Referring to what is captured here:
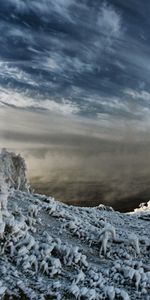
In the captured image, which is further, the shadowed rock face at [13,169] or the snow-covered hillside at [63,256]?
the shadowed rock face at [13,169]

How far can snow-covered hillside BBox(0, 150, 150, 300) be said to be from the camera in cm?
3909

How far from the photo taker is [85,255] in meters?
50.6

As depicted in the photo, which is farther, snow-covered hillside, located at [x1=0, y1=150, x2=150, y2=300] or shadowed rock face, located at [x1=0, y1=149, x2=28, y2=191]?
shadowed rock face, located at [x1=0, y1=149, x2=28, y2=191]

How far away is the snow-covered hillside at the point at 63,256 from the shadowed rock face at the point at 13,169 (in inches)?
Answer: 25.4

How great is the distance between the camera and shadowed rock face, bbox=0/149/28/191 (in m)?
→ 68.1

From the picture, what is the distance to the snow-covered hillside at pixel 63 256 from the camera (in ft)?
128

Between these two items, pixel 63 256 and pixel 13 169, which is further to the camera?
pixel 13 169

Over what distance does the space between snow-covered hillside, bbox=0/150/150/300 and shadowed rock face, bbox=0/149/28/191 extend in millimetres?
644

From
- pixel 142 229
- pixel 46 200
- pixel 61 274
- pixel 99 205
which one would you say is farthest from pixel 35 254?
pixel 99 205

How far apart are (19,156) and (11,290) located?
119 ft

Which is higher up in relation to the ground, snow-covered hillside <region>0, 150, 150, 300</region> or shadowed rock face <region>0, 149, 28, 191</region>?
shadowed rock face <region>0, 149, 28, 191</region>

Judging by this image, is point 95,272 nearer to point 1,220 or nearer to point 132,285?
point 132,285

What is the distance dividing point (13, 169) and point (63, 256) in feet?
85.6

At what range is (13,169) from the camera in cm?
7012
